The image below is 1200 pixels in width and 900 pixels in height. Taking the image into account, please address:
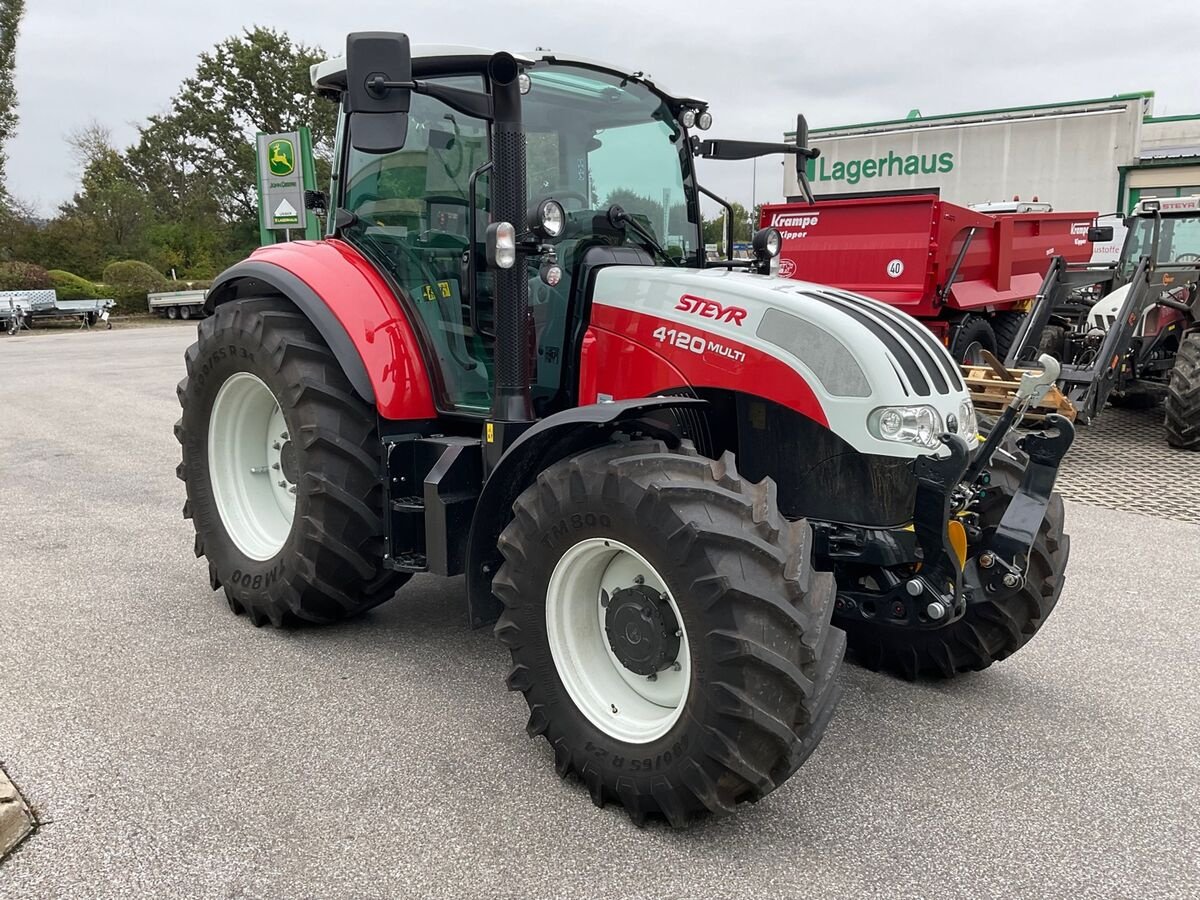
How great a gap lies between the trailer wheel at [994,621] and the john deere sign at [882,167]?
2146 centimetres

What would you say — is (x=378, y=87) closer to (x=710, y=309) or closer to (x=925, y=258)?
(x=710, y=309)

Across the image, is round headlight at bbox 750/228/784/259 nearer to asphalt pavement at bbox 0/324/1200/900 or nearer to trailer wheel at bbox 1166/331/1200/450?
asphalt pavement at bbox 0/324/1200/900

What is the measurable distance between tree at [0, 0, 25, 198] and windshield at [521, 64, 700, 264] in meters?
39.5

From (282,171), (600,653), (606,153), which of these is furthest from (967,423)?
(282,171)

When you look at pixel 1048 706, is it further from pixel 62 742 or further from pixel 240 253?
pixel 240 253

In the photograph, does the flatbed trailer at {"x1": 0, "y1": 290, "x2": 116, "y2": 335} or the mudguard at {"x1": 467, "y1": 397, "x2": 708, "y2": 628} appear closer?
the mudguard at {"x1": 467, "y1": 397, "x2": 708, "y2": 628}

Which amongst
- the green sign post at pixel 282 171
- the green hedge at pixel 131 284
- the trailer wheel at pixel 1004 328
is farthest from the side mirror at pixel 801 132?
the green hedge at pixel 131 284

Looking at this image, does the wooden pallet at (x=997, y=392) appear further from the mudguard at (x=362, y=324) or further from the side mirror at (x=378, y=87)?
the side mirror at (x=378, y=87)

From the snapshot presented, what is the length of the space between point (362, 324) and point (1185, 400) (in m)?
7.55

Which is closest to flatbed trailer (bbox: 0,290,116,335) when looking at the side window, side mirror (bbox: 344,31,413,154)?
the side window

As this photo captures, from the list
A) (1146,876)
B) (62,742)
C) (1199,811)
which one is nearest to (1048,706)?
(1199,811)

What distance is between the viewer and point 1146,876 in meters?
2.59

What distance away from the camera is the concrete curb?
2670mm

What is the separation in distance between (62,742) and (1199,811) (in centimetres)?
362
